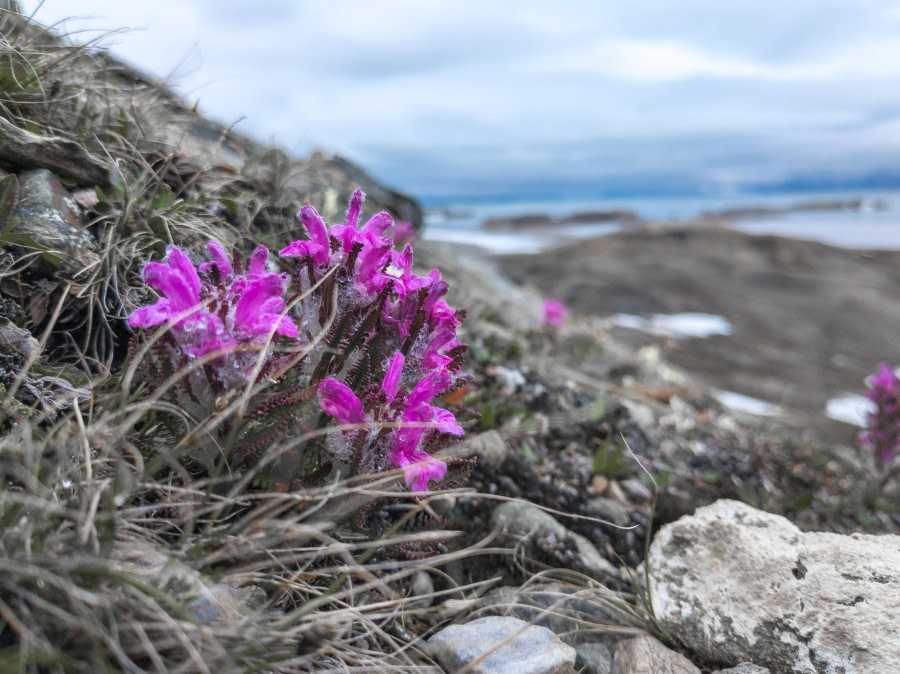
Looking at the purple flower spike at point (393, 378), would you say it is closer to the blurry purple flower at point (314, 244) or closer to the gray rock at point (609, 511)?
the blurry purple flower at point (314, 244)

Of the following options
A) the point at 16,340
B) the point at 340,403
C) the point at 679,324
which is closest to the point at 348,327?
the point at 340,403

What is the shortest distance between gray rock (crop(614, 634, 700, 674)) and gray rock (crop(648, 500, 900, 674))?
0.12m

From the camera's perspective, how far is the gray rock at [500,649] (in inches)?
82.4

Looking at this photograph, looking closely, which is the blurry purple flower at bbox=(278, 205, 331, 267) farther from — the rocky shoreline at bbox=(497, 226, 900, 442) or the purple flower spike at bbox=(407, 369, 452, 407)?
the rocky shoreline at bbox=(497, 226, 900, 442)

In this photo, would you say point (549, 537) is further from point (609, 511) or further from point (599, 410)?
point (599, 410)

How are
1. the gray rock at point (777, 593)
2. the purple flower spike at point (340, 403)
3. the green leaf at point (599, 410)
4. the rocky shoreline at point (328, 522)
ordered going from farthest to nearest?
1. the green leaf at point (599, 410)
2. the gray rock at point (777, 593)
3. the purple flower spike at point (340, 403)
4. the rocky shoreline at point (328, 522)

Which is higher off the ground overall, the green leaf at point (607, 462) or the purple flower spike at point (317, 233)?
the purple flower spike at point (317, 233)

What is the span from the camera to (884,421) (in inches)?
220

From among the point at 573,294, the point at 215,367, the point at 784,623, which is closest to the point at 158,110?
the point at 215,367

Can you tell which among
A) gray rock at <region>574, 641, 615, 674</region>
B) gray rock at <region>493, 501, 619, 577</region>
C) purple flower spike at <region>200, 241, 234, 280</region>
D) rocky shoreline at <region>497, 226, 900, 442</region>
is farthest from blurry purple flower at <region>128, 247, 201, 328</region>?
rocky shoreline at <region>497, 226, 900, 442</region>

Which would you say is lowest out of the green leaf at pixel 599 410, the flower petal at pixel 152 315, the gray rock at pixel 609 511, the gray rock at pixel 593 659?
the gray rock at pixel 593 659

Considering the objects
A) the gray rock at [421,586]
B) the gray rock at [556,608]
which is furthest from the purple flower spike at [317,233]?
A: the gray rock at [556,608]

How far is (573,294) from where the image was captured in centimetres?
2006

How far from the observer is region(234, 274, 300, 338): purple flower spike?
6.64 feet
